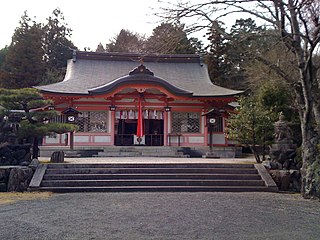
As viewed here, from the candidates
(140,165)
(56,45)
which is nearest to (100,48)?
(56,45)

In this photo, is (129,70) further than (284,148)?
Yes

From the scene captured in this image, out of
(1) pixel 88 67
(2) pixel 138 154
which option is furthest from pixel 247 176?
(1) pixel 88 67

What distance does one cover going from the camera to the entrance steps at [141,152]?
54.9ft

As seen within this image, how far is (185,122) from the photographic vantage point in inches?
761

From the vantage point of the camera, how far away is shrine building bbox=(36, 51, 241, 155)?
1806cm

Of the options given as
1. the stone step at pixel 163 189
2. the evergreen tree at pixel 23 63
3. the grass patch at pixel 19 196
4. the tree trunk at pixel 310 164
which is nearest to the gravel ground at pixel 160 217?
the grass patch at pixel 19 196

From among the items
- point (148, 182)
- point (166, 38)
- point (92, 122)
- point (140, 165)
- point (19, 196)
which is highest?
point (166, 38)

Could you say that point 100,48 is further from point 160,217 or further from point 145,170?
point 160,217

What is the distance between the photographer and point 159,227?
5.52 meters

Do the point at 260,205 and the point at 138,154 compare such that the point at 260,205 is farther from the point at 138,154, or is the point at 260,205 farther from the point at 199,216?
the point at 138,154

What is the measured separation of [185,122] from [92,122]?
5.08 meters

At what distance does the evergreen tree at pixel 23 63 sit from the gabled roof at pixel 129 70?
10.7 meters

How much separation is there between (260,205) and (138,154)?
9.87 m

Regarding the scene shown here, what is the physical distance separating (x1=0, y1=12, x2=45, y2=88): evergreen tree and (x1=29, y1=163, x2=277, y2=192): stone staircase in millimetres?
23514
